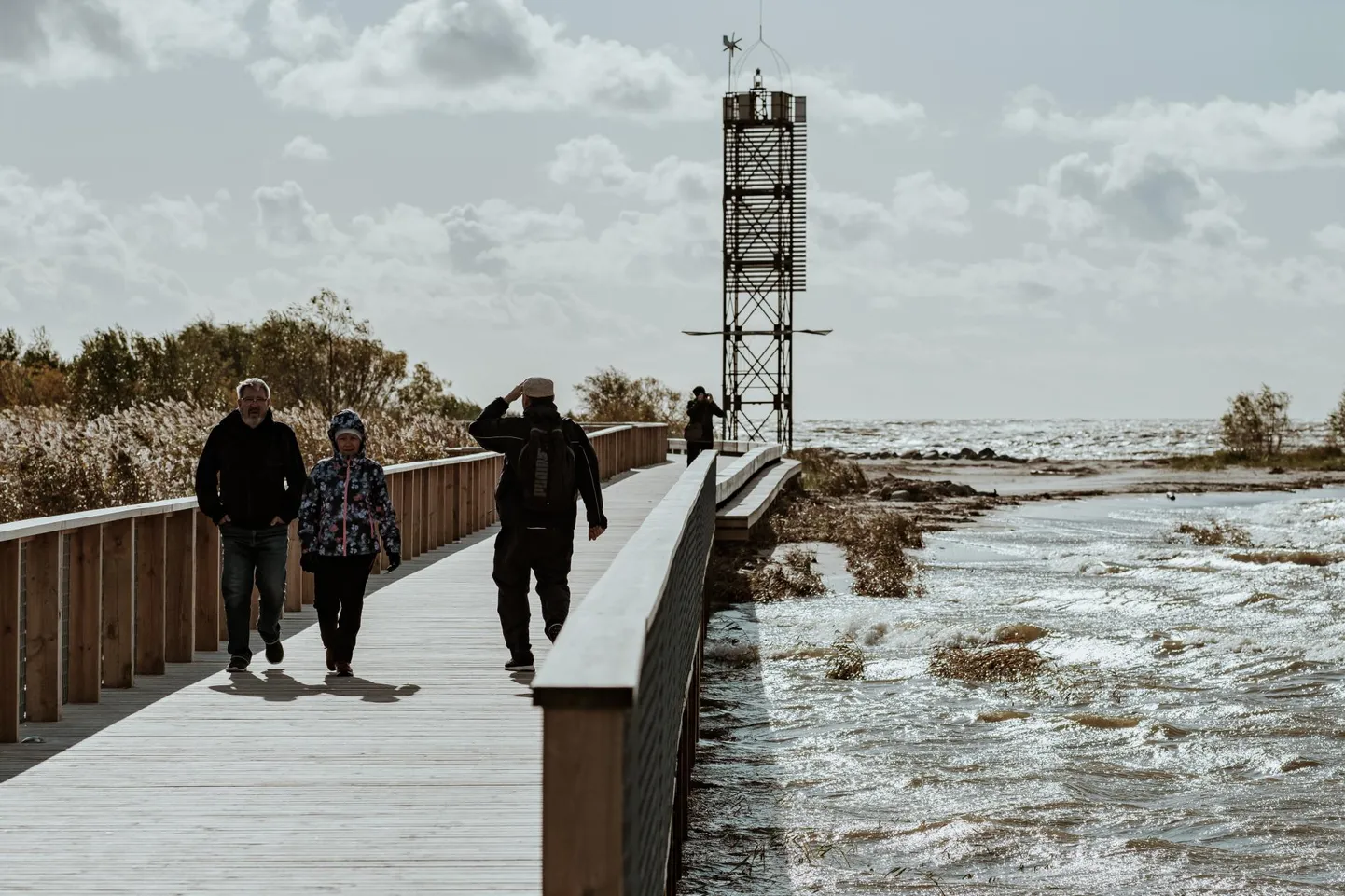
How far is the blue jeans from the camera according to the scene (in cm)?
A: 899

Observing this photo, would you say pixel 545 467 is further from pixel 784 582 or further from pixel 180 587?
pixel 784 582

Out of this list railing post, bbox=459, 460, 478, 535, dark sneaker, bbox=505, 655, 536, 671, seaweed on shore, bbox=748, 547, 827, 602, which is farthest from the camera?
seaweed on shore, bbox=748, 547, 827, 602

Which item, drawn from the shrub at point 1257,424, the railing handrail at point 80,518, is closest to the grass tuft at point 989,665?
the railing handrail at point 80,518

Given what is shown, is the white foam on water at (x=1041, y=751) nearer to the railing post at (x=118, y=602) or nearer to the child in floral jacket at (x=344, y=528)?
the child in floral jacket at (x=344, y=528)

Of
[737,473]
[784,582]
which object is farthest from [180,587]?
[737,473]

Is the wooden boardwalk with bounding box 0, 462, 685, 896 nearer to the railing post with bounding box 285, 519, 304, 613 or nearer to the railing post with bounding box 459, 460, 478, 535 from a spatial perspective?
the railing post with bounding box 285, 519, 304, 613

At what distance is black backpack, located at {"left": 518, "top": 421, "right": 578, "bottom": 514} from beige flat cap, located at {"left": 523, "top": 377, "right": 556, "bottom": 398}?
0.60 feet

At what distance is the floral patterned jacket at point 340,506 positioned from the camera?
8.82 m

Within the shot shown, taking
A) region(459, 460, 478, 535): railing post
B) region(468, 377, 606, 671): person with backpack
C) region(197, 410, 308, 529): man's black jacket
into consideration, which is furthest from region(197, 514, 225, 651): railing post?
region(459, 460, 478, 535): railing post

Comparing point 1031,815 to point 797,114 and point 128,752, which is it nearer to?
point 128,752

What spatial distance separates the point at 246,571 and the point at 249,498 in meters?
0.51

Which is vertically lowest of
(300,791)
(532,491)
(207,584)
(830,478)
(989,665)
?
(989,665)

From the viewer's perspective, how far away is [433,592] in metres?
13.0

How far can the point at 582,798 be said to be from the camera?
125 inches
